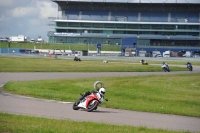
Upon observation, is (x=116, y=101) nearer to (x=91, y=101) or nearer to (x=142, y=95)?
(x=142, y=95)

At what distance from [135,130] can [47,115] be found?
397 centimetres

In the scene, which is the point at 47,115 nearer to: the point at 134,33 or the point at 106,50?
the point at 106,50

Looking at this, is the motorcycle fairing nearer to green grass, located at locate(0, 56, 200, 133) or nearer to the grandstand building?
green grass, located at locate(0, 56, 200, 133)

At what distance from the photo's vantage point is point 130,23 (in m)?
124

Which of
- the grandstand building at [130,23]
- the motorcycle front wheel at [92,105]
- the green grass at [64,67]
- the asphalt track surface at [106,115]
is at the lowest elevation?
the green grass at [64,67]

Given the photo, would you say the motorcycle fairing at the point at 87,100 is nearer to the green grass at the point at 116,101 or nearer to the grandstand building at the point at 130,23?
the green grass at the point at 116,101

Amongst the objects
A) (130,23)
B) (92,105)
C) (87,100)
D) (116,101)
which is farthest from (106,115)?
(130,23)

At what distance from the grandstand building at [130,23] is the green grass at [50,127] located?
346ft

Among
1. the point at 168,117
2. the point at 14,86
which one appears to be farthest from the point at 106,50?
the point at 168,117

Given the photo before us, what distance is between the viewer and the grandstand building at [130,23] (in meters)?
121

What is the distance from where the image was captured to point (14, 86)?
26062mm

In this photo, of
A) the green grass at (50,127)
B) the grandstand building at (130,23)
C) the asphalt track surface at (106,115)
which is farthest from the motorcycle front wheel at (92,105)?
the grandstand building at (130,23)

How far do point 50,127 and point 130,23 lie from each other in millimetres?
113694

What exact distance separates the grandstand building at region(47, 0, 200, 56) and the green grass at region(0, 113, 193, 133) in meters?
106
